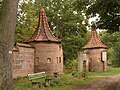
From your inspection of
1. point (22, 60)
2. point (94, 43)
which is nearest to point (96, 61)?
point (94, 43)

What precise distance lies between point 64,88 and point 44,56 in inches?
395

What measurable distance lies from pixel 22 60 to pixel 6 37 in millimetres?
14103

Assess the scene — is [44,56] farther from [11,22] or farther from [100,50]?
[11,22]

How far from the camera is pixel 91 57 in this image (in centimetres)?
3462

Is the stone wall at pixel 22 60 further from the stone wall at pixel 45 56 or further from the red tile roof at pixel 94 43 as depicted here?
the red tile roof at pixel 94 43

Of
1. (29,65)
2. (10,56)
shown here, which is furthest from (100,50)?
(10,56)

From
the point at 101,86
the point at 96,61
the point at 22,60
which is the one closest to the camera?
the point at 101,86

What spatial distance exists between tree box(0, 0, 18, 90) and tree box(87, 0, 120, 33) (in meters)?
8.09

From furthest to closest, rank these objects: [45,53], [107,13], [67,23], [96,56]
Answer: [67,23] < [96,56] < [45,53] < [107,13]

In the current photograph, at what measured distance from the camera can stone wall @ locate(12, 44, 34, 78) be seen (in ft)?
70.3

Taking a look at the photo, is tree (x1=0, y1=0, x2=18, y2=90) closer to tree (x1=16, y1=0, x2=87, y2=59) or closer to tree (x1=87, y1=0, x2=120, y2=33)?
tree (x1=87, y1=0, x2=120, y2=33)

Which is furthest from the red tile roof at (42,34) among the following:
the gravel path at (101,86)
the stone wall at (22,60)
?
the gravel path at (101,86)

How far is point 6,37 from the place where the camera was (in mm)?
8641

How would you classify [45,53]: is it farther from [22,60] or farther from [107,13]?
[107,13]
